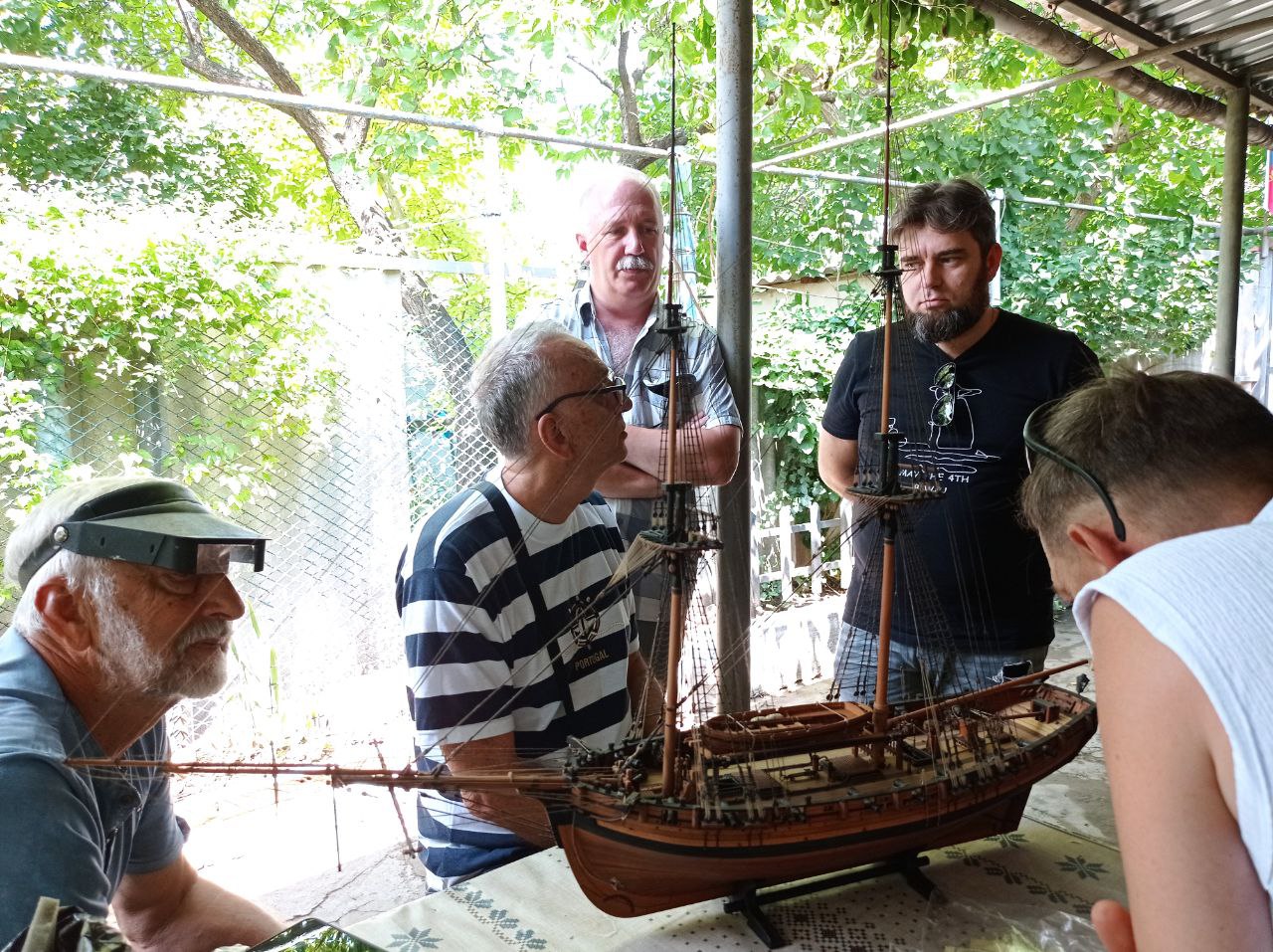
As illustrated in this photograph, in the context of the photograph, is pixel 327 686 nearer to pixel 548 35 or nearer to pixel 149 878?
pixel 149 878

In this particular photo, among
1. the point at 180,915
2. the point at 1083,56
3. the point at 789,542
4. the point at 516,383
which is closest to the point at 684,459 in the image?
the point at 516,383

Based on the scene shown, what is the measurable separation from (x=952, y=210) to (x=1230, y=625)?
7.20 feet

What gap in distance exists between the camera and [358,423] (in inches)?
178

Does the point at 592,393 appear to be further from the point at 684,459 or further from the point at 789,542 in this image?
the point at 789,542

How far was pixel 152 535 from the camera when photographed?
68.1 inches

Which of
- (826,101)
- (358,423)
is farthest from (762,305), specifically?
(358,423)

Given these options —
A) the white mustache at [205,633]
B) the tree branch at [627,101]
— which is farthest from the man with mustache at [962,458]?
the tree branch at [627,101]

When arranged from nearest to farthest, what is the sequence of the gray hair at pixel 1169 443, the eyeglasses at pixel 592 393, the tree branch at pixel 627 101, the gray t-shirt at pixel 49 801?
the gray hair at pixel 1169 443 < the gray t-shirt at pixel 49 801 < the eyeglasses at pixel 592 393 < the tree branch at pixel 627 101

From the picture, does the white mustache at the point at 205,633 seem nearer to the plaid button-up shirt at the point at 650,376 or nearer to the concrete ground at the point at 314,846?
the plaid button-up shirt at the point at 650,376

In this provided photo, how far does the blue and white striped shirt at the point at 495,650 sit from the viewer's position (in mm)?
2172

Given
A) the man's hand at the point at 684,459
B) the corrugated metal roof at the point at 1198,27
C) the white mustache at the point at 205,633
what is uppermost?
the corrugated metal roof at the point at 1198,27

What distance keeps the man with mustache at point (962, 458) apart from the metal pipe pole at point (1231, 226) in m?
3.64

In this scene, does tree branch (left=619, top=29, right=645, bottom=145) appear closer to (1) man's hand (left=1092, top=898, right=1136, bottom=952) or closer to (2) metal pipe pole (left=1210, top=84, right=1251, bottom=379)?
(2) metal pipe pole (left=1210, top=84, right=1251, bottom=379)

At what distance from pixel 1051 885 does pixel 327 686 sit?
122 inches
